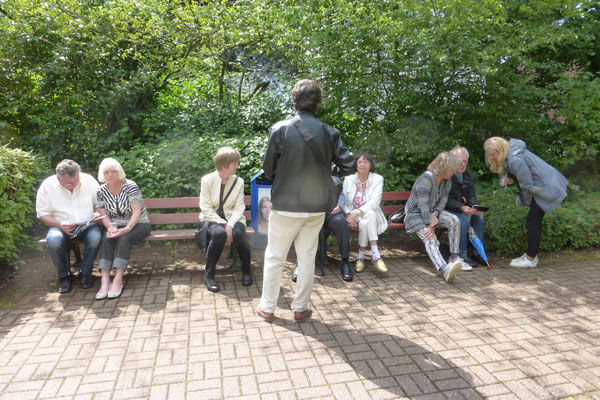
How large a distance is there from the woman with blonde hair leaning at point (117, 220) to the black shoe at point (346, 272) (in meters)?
2.27

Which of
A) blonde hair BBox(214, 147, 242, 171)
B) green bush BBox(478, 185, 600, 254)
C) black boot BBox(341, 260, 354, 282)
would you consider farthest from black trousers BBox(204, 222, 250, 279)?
green bush BBox(478, 185, 600, 254)

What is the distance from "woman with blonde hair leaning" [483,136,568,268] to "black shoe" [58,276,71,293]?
504 cm

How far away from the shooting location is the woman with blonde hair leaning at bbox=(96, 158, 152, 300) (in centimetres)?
421

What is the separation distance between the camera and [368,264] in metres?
5.21

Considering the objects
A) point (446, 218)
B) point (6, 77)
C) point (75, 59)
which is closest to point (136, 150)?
point (75, 59)

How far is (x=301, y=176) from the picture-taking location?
10.6 feet

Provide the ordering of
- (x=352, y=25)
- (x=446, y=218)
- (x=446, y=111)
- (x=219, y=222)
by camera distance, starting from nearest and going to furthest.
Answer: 1. (x=219, y=222)
2. (x=446, y=218)
3. (x=352, y=25)
4. (x=446, y=111)

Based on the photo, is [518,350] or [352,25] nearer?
[518,350]

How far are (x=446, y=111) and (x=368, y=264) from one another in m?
2.70

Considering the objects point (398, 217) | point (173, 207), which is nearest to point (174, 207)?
point (173, 207)

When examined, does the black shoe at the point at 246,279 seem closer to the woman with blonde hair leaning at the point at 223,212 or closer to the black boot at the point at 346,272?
the woman with blonde hair leaning at the point at 223,212

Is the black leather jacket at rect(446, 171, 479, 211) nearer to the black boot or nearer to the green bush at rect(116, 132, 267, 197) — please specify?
the black boot

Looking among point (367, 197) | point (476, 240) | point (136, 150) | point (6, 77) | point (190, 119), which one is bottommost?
point (476, 240)

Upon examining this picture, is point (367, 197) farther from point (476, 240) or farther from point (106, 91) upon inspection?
point (106, 91)
